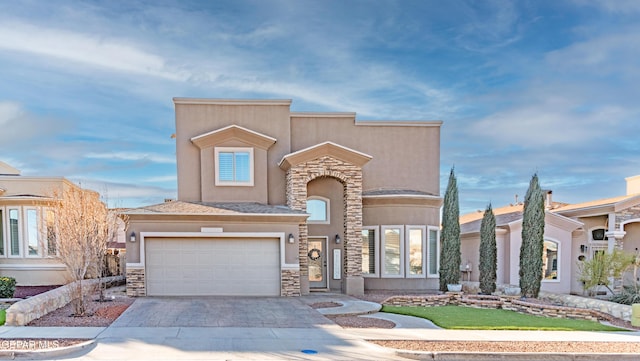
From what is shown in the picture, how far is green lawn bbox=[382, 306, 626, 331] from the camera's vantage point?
11.4 m

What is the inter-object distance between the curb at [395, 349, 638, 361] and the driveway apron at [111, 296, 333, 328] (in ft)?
9.86

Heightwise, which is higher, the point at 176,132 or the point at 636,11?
the point at 636,11

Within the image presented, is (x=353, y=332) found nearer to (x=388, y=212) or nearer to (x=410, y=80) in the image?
(x=388, y=212)

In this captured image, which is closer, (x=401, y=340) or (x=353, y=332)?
(x=401, y=340)

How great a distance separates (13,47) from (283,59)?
8507mm

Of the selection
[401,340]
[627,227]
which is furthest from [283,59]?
[627,227]

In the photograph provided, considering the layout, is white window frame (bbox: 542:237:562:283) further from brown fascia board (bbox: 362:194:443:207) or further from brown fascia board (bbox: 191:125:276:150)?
brown fascia board (bbox: 191:125:276:150)

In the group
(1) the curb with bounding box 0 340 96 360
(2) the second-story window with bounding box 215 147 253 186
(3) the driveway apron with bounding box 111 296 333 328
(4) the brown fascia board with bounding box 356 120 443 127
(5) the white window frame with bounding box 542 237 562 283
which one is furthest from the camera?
(5) the white window frame with bounding box 542 237 562 283

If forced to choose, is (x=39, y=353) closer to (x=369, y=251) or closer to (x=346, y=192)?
(x=346, y=192)

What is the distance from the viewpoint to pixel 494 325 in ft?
37.6

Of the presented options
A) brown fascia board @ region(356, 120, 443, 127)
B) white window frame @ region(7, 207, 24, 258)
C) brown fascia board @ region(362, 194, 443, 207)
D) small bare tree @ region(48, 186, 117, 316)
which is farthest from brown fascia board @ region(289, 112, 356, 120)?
white window frame @ region(7, 207, 24, 258)

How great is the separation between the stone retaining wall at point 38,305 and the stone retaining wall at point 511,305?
9679 mm

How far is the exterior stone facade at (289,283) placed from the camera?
615 inches

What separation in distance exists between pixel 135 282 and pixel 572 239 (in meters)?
18.8
